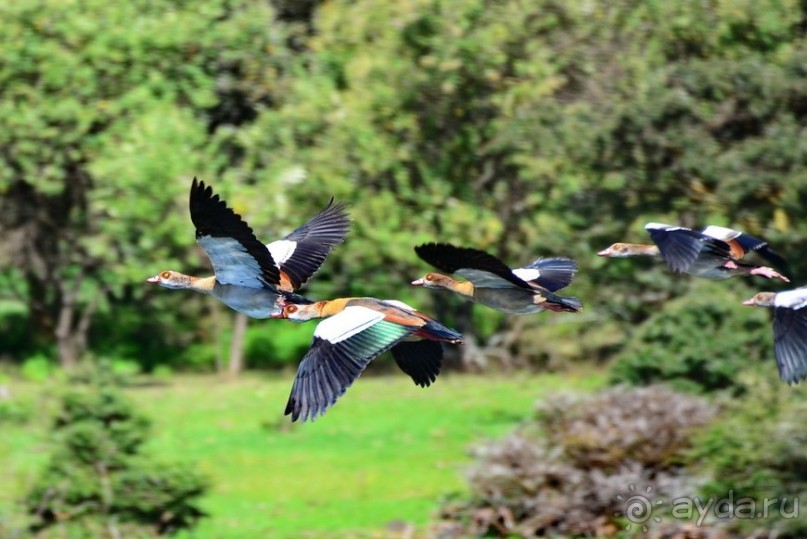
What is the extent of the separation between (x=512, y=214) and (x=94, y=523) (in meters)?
8.95

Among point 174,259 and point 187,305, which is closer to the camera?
point 174,259

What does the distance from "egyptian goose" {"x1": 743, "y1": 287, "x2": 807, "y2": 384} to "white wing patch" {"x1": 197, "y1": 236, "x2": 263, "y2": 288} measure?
2.51 meters

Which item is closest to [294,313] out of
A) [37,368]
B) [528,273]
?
[528,273]

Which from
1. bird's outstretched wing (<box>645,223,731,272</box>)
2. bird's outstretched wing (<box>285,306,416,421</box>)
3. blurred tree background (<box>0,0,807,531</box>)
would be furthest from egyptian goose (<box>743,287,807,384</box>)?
blurred tree background (<box>0,0,807,531</box>)

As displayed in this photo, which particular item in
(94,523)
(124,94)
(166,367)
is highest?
(124,94)

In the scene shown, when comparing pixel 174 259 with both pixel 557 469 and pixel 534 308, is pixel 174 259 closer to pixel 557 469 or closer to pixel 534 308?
pixel 557 469

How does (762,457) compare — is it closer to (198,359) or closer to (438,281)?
(438,281)

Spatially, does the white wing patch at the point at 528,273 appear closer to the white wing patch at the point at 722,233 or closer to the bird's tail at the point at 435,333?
the white wing patch at the point at 722,233

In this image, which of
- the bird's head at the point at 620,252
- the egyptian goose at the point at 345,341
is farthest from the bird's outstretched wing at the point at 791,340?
the egyptian goose at the point at 345,341

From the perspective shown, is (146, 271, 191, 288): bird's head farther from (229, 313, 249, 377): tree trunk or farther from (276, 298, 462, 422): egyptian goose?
(229, 313, 249, 377): tree trunk

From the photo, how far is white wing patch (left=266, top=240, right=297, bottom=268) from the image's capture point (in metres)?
7.92

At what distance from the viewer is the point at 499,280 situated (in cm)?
698

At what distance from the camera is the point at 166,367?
21.5 m

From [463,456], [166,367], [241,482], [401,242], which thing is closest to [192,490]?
[241,482]
